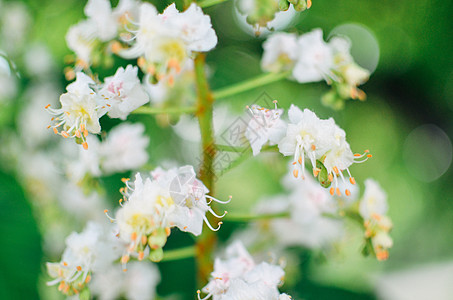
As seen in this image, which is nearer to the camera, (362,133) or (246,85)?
(246,85)

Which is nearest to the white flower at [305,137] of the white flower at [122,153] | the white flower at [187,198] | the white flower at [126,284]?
the white flower at [187,198]

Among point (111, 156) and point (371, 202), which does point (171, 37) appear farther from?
point (371, 202)

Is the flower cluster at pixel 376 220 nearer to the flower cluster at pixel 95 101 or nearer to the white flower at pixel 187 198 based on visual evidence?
the white flower at pixel 187 198

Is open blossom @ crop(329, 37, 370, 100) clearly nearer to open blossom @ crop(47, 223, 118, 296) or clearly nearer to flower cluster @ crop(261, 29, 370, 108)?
flower cluster @ crop(261, 29, 370, 108)

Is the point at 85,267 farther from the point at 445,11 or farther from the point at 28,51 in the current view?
the point at 445,11

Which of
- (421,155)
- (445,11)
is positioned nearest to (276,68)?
(445,11)

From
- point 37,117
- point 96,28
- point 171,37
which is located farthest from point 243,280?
point 37,117
